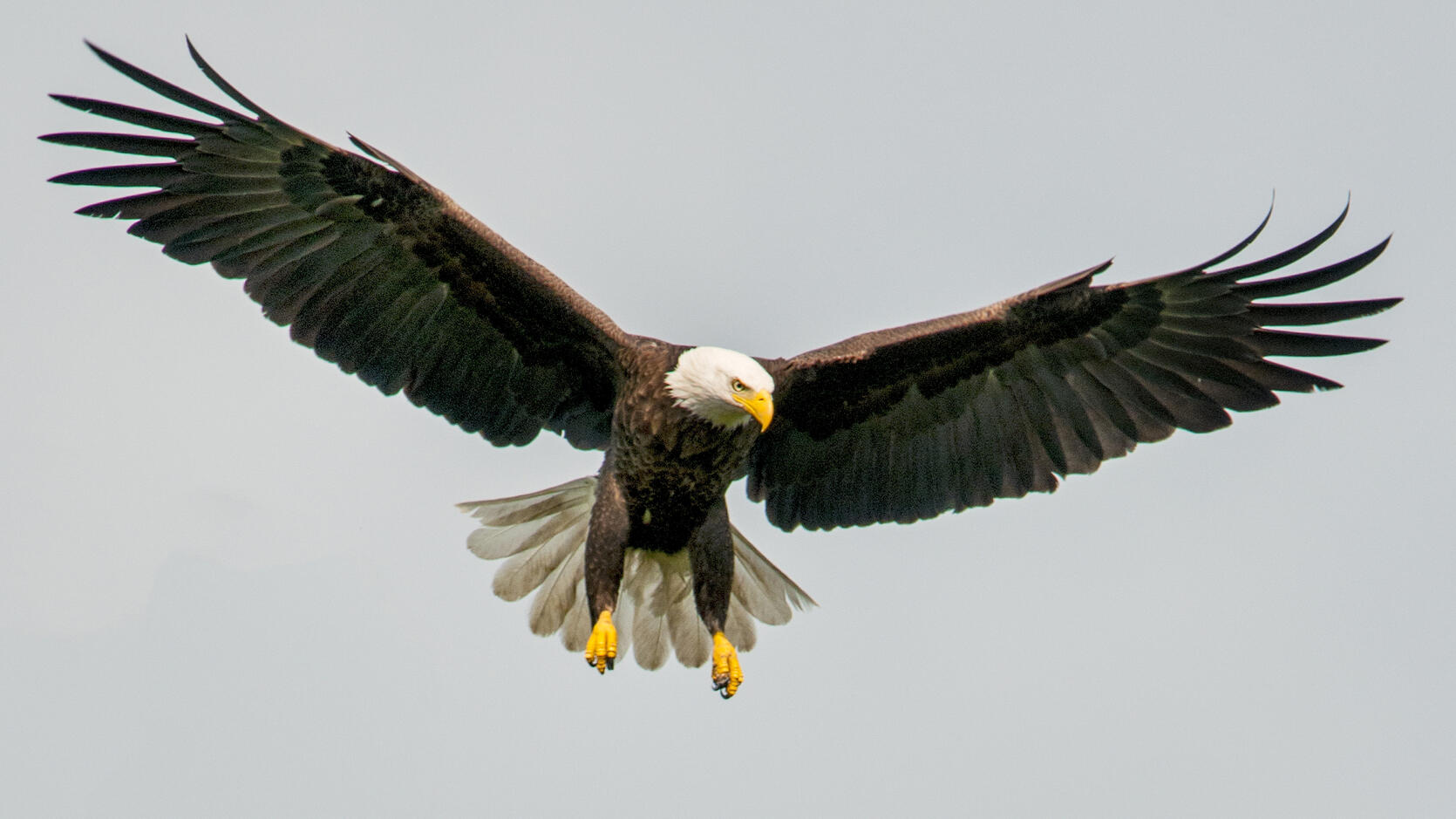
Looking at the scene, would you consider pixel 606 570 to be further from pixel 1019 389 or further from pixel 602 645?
pixel 1019 389

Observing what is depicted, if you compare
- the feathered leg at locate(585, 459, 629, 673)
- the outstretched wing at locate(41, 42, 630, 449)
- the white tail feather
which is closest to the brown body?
the feathered leg at locate(585, 459, 629, 673)

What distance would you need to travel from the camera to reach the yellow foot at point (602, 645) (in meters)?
7.13

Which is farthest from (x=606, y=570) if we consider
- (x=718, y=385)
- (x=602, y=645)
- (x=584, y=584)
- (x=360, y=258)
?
(x=360, y=258)

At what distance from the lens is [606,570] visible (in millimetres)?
7238

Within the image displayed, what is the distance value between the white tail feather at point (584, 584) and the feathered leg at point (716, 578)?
52 cm

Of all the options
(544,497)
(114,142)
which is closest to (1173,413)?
(544,497)

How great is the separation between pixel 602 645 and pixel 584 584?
100 cm

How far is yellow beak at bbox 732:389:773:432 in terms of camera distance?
6.73 m

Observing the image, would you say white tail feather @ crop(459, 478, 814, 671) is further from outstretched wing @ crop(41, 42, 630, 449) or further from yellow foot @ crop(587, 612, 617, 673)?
yellow foot @ crop(587, 612, 617, 673)

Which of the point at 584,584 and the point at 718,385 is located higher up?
the point at 718,385

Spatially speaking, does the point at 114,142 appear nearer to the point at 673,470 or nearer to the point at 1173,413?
the point at 673,470

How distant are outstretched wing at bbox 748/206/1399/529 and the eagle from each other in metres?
0.01

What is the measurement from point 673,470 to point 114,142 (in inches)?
104

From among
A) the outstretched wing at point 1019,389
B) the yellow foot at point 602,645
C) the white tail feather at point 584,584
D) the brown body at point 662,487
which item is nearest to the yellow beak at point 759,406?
the brown body at point 662,487
